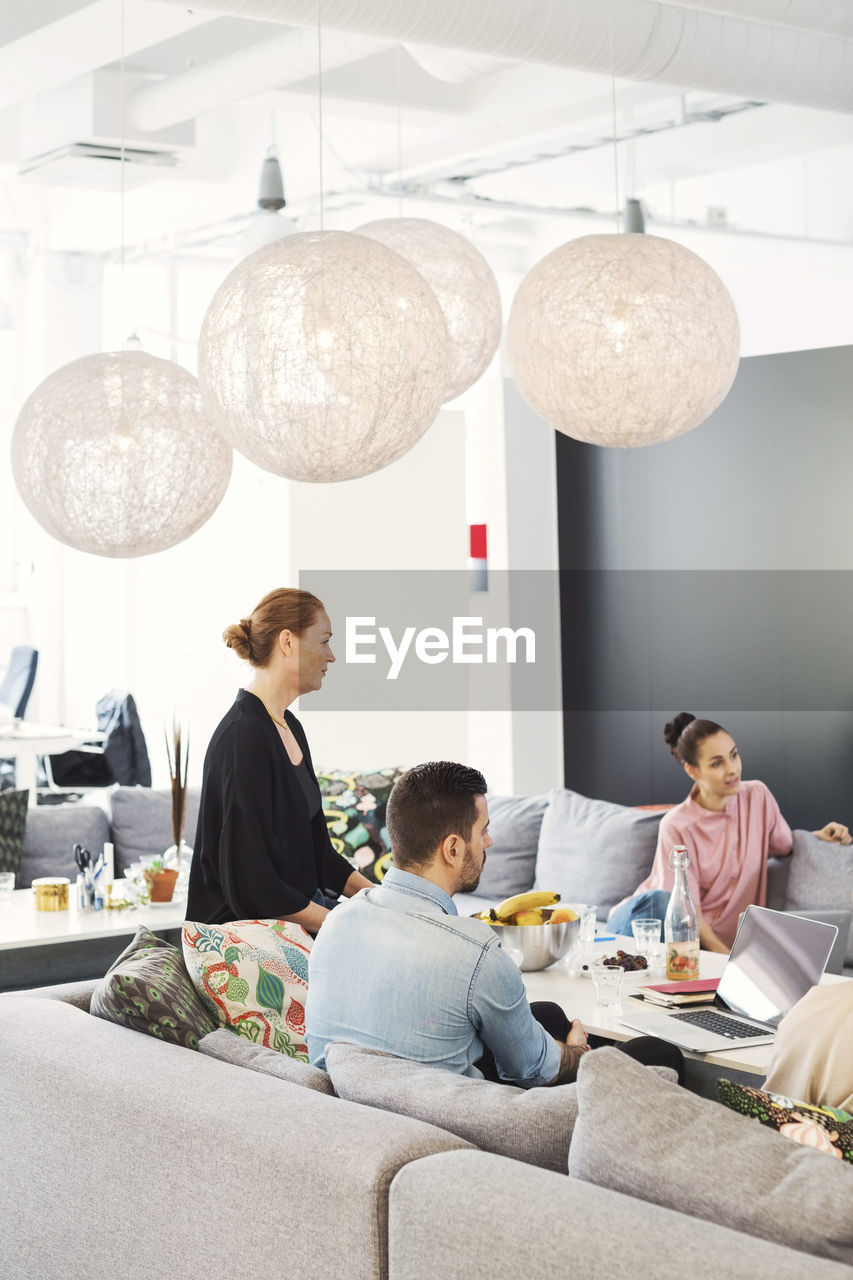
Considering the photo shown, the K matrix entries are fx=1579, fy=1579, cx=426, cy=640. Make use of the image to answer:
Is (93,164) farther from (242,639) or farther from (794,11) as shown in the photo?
(242,639)

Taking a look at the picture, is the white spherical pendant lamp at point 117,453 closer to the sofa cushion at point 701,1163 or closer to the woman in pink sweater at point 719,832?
the sofa cushion at point 701,1163

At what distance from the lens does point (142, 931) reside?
3.46 metres

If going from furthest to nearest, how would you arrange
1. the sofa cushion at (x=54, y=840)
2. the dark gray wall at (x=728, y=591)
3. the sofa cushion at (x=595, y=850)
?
1. the dark gray wall at (x=728, y=591)
2. the sofa cushion at (x=54, y=840)
3. the sofa cushion at (x=595, y=850)

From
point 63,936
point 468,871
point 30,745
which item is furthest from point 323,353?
point 30,745

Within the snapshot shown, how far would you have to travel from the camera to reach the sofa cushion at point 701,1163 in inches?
76.6

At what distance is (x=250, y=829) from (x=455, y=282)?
139 centimetres

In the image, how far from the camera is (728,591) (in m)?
7.45

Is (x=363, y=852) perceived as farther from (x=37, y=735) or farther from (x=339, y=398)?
(x=339, y=398)

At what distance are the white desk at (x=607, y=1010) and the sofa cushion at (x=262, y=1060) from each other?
27.7 inches

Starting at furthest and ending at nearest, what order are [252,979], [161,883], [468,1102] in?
[161,883] → [252,979] → [468,1102]

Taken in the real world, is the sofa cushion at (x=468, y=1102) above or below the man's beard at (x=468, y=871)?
below

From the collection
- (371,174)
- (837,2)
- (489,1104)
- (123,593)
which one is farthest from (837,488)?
(123,593)

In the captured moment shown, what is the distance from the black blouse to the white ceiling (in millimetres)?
3028

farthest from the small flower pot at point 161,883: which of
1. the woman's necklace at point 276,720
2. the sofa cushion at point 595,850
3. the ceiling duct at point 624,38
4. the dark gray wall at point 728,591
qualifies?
the dark gray wall at point 728,591
